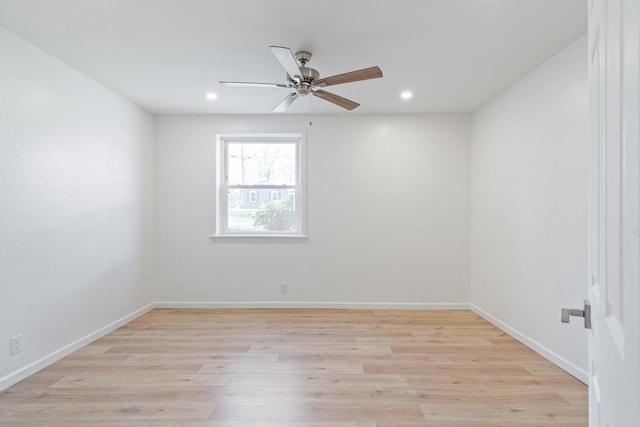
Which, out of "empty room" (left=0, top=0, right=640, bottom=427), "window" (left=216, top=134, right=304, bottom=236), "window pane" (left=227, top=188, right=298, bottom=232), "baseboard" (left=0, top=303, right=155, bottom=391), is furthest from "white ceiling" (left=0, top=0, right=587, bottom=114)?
"baseboard" (left=0, top=303, right=155, bottom=391)

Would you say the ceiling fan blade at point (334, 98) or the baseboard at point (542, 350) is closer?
the baseboard at point (542, 350)

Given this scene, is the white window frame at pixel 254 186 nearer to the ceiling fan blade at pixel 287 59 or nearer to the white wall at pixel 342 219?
the white wall at pixel 342 219

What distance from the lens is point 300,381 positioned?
2.38 meters

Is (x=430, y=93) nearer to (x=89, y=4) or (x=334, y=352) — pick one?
(x=334, y=352)

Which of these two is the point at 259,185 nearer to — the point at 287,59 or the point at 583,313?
the point at 287,59

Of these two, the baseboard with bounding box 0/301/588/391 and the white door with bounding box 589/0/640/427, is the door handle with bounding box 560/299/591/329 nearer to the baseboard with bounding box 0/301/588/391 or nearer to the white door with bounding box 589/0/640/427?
the white door with bounding box 589/0/640/427

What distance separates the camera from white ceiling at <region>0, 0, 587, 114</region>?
2066 millimetres

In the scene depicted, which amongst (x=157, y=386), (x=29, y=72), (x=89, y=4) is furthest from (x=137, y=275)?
(x=89, y=4)

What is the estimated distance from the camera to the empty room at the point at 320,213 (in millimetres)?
1973

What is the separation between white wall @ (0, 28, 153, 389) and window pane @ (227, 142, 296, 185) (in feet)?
3.65

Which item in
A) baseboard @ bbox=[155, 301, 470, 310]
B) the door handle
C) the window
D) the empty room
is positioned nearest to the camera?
the door handle

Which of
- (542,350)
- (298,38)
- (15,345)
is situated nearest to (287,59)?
(298,38)

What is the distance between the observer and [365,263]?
4.23m

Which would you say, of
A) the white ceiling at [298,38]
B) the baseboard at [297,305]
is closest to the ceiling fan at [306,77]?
the white ceiling at [298,38]
